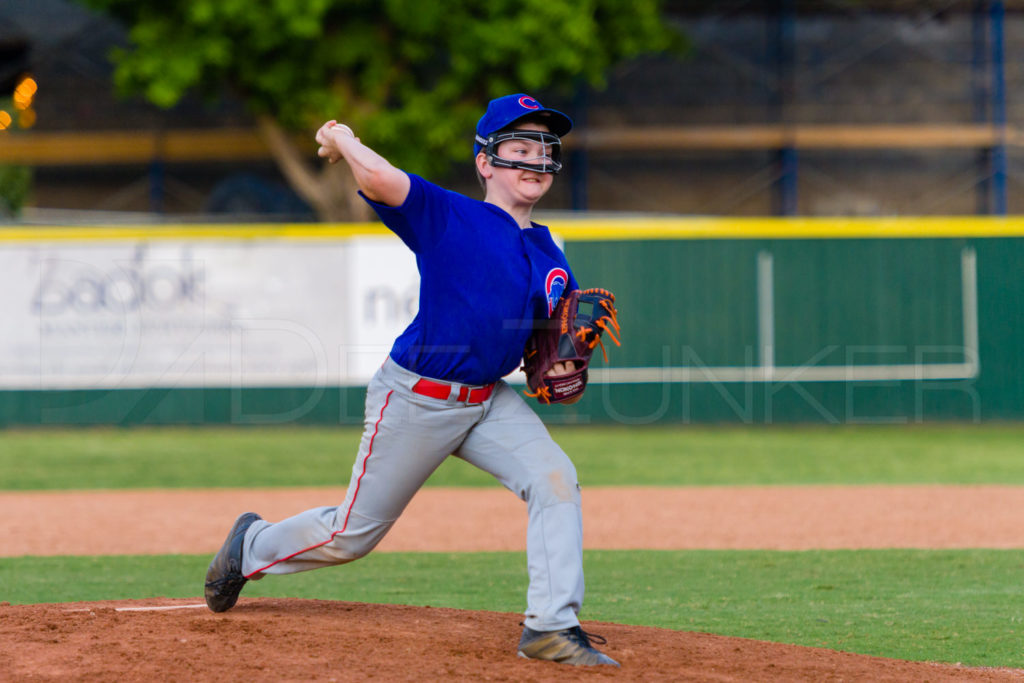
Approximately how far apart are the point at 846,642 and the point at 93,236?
39.0ft

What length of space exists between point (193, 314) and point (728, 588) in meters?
9.98

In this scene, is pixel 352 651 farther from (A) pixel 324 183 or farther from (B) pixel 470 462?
(A) pixel 324 183

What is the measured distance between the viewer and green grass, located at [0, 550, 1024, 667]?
4.64 meters

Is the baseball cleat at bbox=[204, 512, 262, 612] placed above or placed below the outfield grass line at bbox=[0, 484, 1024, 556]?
above

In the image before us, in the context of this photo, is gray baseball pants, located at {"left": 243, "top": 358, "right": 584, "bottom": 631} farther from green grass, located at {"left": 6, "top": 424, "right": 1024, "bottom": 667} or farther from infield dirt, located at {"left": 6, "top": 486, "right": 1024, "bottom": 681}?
green grass, located at {"left": 6, "top": 424, "right": 1024, "bottom": 667}

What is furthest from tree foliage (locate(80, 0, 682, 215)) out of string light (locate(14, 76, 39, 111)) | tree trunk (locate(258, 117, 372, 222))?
string light (locate(14, 76, 39, 111))

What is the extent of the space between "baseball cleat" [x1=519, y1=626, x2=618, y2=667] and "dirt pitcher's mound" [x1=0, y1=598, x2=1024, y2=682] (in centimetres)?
5

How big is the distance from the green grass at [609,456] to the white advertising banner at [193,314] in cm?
74

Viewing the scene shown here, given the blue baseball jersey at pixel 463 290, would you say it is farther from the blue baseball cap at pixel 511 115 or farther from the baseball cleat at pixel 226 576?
the baseball cleat at pixel 226 576

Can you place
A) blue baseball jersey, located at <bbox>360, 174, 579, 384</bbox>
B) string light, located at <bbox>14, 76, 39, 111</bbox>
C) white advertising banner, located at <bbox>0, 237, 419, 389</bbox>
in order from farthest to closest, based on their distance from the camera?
string light, located at <bbox>14, 76, 39, 111</bbox> → white advertising banner, located at <bbox>0, 237, 419, 389</bbox> → blue baseball jersey, located at <bbox>360, 174, 579, 384</bbox>

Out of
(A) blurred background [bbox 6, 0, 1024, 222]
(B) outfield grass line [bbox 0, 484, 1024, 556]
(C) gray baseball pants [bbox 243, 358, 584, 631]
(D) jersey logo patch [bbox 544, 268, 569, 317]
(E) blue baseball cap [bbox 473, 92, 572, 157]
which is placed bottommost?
(B) outfield grass line [bbox 0, 484, 1024, 556]

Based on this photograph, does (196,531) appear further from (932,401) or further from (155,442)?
(932,401)

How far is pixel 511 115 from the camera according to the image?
3.97 meters

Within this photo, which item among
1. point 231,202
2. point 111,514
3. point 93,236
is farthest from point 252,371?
point 231,202
